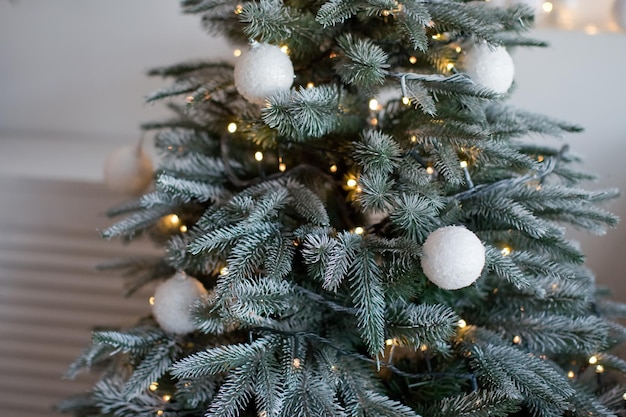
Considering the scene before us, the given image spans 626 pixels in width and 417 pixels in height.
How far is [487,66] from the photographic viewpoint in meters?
0.61

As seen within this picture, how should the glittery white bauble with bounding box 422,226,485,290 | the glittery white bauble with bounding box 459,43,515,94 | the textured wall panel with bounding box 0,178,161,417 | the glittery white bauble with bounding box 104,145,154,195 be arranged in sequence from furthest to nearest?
the textured wall panel with bounding box 0,178,161,417, the glittery white bauble with bounding box 104,145,154,195, the glittery white bauble with bounding box 459,43,515,94, the glittery white bauble with bounding box 422,226,485,290

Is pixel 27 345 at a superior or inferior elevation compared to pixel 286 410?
inferior

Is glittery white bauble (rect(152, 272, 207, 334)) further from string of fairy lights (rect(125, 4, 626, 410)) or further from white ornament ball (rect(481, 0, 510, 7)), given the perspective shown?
white ornament ball (rect(481, 0, 510, 7))

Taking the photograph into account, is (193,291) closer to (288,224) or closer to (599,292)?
(288,224)

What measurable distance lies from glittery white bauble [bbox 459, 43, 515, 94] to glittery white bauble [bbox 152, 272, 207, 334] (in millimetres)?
389

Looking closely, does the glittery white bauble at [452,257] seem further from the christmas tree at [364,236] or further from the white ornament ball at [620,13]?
the white ornament ball at [620,13]

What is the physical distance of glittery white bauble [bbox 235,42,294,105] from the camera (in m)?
0.57

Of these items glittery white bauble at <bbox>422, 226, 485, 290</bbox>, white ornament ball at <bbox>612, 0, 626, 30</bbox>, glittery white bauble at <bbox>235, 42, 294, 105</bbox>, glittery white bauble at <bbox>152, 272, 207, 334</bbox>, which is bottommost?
glittery white bauble at <bbox>152, 272, 207, 334</bbox>

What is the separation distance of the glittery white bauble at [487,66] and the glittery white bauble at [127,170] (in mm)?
491

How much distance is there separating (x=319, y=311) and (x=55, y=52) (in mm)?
920

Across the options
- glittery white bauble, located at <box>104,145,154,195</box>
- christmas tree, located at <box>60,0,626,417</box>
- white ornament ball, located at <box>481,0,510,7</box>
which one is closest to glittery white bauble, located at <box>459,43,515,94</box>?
christmas tree, located at <box>60,0,626,417</box>

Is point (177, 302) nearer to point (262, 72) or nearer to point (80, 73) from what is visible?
point (262, 72)

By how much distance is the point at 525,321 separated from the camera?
0.67 m

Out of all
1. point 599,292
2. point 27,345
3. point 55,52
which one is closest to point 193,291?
point 599,292
